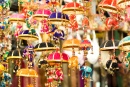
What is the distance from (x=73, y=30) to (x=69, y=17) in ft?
0.25

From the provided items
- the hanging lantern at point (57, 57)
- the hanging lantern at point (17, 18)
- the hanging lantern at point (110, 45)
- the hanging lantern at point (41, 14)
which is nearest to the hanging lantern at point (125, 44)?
the hanging lantern at point (110, 45)

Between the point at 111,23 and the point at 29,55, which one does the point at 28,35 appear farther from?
the point at 111,23

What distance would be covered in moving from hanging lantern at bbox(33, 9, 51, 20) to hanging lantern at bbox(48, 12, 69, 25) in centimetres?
9

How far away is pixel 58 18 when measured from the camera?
5.69ft

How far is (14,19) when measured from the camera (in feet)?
6.32

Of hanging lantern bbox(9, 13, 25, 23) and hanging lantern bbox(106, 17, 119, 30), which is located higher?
hanging lantern bbox(9, 13, 25, 23)

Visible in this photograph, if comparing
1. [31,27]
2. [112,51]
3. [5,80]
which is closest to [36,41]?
[31,27]

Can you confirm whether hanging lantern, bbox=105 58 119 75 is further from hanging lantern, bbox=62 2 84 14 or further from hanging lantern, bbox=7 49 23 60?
hanging lantern, bbox=7 49 23 60

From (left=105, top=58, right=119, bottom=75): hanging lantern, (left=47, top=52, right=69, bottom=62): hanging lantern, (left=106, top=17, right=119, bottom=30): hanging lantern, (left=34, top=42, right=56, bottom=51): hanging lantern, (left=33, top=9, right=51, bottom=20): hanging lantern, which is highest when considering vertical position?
(left=33, top=9, right=51, bottom=20): hanging lantern

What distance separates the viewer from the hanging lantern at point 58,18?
1734mm

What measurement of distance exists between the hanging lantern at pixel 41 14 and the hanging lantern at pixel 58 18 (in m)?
0.09

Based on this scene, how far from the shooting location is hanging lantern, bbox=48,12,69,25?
173cm

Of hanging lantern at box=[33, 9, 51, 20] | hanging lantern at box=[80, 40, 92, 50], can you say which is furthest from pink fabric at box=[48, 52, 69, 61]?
hanging lantern at box=[33, 9, 51, 20]

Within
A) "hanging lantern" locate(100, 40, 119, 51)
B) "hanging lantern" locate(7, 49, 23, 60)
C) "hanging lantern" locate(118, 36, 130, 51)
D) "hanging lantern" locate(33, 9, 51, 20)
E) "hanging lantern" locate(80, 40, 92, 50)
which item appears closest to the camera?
"hanging lantern" locate(118, 36, 130, 51)
